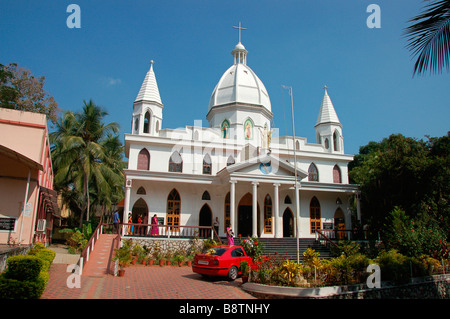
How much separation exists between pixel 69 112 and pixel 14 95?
5.56 metres

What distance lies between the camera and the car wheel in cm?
1295

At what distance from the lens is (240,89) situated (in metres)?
28.9

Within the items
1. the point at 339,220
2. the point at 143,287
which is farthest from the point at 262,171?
the point at 143,287

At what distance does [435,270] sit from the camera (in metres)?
15.6

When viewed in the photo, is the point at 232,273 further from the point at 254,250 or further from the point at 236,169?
the point at 236,169

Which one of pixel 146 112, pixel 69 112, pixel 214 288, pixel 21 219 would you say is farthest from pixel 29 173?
pixel 69 112

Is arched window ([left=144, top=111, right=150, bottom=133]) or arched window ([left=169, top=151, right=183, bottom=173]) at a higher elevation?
arched window ([left=144, top=111, right=150, bottom=133])

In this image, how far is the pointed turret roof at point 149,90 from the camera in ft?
85.4

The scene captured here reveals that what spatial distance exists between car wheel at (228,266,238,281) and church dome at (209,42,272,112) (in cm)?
1748

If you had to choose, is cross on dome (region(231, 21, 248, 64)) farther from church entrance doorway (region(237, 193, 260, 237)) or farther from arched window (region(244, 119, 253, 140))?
church entrance doorway (region(237, 193, 260, 237))

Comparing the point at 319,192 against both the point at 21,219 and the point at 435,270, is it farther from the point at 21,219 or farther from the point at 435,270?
the point at 21,219

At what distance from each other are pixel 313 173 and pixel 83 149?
18.2 meters

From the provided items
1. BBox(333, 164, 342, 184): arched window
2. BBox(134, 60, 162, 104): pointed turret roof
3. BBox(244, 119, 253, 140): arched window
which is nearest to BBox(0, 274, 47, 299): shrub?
BBox(134, 60, 162, 104): pointed turret roof
